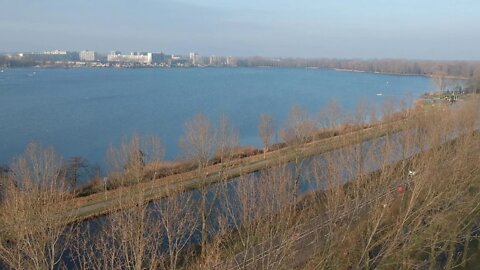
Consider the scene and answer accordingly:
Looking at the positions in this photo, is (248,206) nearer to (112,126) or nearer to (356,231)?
(356,231)

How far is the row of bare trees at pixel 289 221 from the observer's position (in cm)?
444

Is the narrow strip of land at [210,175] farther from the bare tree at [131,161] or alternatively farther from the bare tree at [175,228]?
the bare tree at [175,228]

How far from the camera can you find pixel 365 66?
7544cm

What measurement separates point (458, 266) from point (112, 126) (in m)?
14.0

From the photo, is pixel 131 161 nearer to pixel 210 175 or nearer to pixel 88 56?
pixel 210 175

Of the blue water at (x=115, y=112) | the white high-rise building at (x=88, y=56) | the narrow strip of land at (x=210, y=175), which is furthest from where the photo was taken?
the white high-rise building at (x=88, y=56)

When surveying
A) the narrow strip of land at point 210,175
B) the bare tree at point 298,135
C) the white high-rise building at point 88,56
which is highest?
the white high-rise building at point 88,56

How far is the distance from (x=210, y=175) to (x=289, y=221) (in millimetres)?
6278

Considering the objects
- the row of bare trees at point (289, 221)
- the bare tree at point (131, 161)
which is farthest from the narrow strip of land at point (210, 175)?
the row of bare trees at point (289, 221)

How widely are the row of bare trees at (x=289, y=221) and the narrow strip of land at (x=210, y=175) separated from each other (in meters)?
0.34

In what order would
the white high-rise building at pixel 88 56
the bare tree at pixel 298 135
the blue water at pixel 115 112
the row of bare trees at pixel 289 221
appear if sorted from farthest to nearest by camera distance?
the white high-rise building at pixel 88 56 < the blue water at pixel 115 112 < the bare tree at pixel 298 135 < the row of bare trees at pixel 289 221

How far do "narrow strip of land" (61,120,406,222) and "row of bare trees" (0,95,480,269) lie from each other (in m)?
0.34

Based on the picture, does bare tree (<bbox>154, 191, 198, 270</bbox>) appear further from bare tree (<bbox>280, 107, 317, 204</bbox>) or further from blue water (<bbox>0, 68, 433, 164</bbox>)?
blue water (<bbox>0, 68, 433, 164</bbox>)

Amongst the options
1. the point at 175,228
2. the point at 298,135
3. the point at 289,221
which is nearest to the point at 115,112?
the point at 298,135
